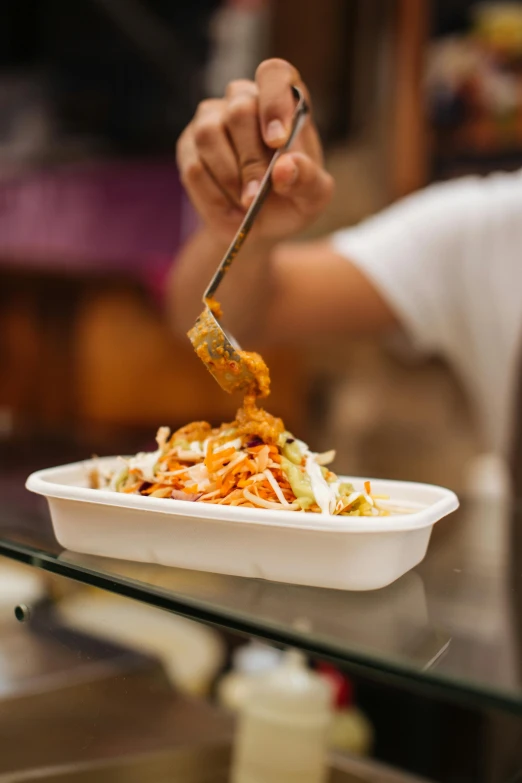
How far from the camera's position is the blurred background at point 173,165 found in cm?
268

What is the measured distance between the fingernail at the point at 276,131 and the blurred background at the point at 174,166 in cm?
175

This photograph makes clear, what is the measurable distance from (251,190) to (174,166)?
2.21m

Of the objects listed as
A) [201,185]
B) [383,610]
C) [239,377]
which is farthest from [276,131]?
[383,610]

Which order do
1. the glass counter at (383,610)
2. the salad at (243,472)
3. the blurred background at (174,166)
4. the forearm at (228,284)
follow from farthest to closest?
the blurred background at (174,166) < the forearm at (228,284) < the salad at (243,472) < the glass counter at (383,610)

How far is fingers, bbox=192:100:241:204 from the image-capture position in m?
0.75

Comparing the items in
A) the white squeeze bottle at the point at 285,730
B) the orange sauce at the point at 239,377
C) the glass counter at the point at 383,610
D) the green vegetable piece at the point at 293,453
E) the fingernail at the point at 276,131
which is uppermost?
the fingernail at the point at 276,131

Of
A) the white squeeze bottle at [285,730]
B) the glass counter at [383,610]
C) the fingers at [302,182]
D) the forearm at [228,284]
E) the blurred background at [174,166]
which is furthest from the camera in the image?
the blurred background at [174,166]

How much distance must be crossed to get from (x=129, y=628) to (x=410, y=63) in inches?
→ 95.7

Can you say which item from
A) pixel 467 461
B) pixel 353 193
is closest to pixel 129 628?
pixel 467 461

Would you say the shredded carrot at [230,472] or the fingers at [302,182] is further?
the fingers at [302,182]

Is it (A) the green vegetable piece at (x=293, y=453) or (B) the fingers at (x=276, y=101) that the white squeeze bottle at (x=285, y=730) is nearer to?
(A) the green vegetable piece at (x=293, y=453)

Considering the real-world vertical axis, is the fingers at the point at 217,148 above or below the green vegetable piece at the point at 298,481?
above

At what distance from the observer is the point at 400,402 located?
2.90m

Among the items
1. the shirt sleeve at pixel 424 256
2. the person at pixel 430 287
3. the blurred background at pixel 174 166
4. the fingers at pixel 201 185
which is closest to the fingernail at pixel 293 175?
the fingers at pixel 201 185
